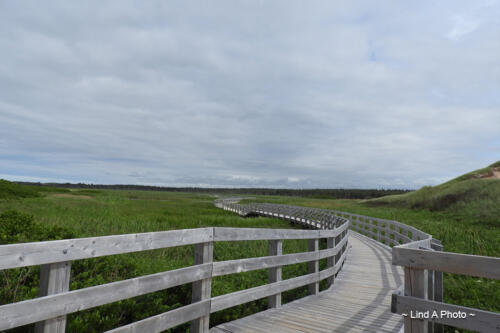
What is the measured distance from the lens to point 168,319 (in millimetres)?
3580

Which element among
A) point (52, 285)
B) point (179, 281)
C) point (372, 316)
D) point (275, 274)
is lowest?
point (372, 316)

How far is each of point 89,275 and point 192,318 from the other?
3.38 m

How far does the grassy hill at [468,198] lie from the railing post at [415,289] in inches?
1104

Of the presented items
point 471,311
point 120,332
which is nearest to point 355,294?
point 471,311

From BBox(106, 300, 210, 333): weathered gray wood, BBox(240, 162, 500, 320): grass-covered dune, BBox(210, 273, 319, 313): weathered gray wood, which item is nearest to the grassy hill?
BBox(240, 162, 500, 320): grass-covered dune

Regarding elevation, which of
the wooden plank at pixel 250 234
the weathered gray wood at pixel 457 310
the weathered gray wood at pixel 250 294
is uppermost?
the wooden plank at pixel 250 234

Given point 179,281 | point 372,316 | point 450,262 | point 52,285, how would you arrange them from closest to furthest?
point 52,285, point 450,262, point 179,281, point 372,316

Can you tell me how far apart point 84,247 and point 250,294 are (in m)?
2.77

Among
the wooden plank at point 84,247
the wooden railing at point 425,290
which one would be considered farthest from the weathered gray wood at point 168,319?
the wooden railing at point 425,290

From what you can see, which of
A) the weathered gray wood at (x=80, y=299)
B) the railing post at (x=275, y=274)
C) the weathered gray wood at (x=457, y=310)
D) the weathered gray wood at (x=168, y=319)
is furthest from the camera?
the railing post at (x=275, y=274)

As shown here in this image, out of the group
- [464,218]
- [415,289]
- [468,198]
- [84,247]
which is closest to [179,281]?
[84,247]

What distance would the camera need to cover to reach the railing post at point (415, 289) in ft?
10.6

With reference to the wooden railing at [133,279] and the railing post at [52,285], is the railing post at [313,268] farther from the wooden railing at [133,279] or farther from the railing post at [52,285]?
the railing post at [52,285]

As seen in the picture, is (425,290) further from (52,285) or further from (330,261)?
(330,261)
